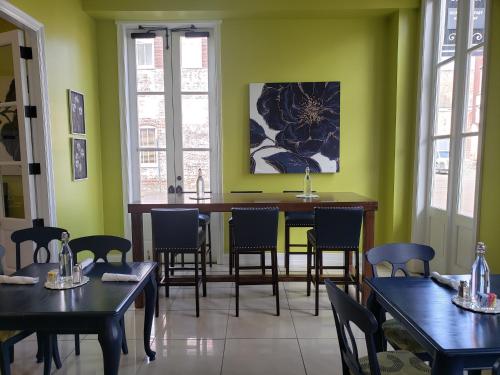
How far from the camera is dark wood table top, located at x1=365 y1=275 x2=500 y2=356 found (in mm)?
1257

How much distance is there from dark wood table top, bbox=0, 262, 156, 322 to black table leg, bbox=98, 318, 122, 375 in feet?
0.25

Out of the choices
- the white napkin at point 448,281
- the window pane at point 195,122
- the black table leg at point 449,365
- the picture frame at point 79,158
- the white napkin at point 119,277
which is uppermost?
the window pane at point 195,122

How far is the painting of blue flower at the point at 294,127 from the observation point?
4.42 meters

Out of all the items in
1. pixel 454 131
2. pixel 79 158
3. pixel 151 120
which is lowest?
pixel 79 158

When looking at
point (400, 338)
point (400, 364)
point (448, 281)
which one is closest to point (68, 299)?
point (400, 364)

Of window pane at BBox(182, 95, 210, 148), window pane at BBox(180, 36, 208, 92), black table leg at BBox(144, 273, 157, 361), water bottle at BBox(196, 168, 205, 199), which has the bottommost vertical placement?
black table leg at BBox(144, 273, 157, 361)

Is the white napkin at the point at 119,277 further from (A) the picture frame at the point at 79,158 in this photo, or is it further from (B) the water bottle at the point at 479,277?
(A) the picture frame at the point at 79,158

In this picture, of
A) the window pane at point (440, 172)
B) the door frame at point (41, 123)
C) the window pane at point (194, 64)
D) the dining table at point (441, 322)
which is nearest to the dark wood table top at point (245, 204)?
the door frame at point (41, 123)

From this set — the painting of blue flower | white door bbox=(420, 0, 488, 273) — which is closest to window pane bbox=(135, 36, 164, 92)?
the painting of blue flower

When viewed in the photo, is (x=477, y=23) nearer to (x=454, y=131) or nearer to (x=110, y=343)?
(x=454, y=131)

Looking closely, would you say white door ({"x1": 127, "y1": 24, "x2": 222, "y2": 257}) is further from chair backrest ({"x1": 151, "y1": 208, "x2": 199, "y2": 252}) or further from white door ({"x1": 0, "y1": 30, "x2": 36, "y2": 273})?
chair backrest ({"x1": 151, "y1": 208, "x2": 199, "y2": 252})

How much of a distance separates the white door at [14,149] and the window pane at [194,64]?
1795 millimetres

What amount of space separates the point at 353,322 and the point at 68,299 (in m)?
1.30

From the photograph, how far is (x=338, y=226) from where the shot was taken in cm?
310
